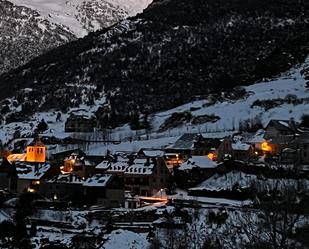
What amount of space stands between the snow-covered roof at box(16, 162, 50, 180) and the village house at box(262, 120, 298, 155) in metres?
27.8

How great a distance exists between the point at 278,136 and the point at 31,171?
32532 mm

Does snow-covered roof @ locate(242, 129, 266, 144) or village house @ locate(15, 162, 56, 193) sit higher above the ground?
snow-covered roof @ locate(242, 129, 266, 144)

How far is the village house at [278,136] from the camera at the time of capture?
77125mm

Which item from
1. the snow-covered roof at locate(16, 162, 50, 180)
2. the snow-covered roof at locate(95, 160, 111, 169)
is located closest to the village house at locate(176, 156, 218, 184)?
the snow-covered roof at locate(95, 160, 111, 169)

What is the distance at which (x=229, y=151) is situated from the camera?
73875 mm

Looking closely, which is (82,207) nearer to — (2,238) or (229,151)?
(2,238)

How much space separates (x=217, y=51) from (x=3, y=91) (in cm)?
6825

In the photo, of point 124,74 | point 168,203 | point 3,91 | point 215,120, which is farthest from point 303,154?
point 3,91

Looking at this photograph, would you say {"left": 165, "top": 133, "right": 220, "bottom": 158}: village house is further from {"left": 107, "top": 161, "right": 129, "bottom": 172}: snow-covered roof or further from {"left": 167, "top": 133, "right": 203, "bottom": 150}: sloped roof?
{"left": 107, "top": 161, "right": 129, "bottom": 172}: snow-covered roof

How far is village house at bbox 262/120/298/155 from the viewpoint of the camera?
7712 centimetres

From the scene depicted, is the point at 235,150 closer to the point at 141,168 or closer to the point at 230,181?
the point at 141,168

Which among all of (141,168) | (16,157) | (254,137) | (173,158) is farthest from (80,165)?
(254,137)

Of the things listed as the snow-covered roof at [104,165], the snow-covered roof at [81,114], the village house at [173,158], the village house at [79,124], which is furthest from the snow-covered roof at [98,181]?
the snow-covered roof at [81,114]

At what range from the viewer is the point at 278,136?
264ft
